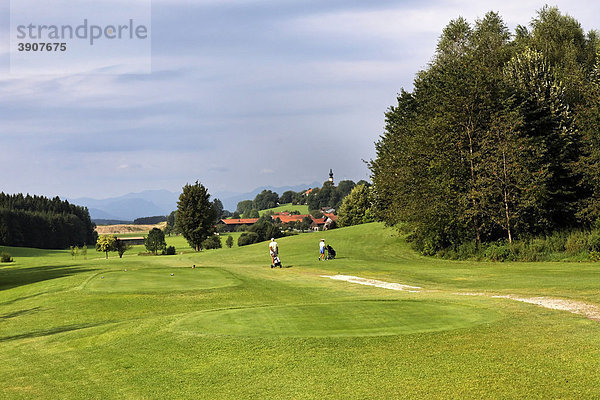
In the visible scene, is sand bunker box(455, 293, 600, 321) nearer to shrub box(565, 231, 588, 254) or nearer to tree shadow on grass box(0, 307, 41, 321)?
tree shadow on grass box(0, 307, 41, 321)

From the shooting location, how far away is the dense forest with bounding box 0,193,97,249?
130 meters

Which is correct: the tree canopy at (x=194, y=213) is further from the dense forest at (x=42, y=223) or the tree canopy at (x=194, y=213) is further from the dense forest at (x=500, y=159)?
the dense forest at (x=42, y=223)

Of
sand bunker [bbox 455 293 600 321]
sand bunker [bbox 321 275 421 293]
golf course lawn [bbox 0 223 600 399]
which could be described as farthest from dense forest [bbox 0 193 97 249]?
sand bunker [bbox 455 293 600 321]

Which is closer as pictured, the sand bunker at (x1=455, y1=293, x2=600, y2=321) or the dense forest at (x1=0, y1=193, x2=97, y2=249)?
the sand bunker at (x1=455, y1=293, x2=600, y2=321)

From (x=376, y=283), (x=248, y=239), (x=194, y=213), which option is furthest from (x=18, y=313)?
(x=248, y=239)

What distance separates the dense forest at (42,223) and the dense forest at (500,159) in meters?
105

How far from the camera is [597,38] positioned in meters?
70.2

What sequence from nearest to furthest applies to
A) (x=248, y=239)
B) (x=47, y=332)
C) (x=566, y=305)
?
(x=47, y=332) < (x=566, y=305) < (x=248, y=239)

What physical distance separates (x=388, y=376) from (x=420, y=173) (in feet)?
135

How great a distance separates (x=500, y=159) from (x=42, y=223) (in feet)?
418

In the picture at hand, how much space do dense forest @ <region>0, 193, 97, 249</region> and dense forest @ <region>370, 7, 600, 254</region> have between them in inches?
4117

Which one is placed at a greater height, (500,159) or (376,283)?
(500,159)

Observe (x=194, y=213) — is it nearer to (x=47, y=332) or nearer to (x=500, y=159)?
(x=500, y=159)

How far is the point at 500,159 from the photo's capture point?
144 feet
